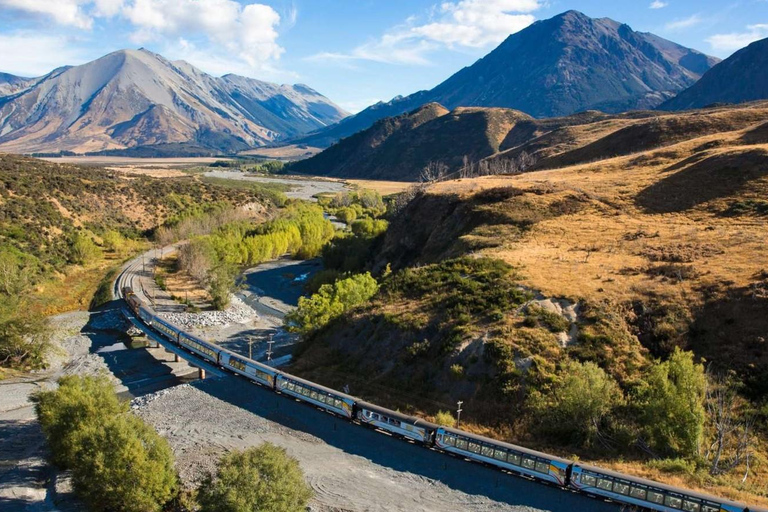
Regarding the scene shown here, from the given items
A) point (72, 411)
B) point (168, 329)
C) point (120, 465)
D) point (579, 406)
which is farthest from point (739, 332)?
point (168, 329)

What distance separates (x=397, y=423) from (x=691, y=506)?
14.1m

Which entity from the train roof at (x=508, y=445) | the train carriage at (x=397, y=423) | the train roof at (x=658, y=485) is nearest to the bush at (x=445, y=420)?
the train carriage at (x=397, y=423)

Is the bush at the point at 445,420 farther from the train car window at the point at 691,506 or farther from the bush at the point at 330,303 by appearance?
the bush at the point at 330,303

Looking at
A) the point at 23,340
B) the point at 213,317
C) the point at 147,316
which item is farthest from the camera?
the point at 213,317

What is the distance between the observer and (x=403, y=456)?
26922 millimetres

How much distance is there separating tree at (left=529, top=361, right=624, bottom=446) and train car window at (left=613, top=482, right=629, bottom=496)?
4348 millimetres

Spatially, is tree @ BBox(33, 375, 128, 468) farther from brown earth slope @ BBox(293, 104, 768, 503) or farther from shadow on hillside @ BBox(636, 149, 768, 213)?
shadow on hillside @ BBox(636, 149, 768, 213)

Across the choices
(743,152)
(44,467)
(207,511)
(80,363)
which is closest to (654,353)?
(207,511)

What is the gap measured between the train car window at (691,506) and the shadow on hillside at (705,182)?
→ 140 feet

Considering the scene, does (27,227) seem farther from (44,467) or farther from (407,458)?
(407,458)

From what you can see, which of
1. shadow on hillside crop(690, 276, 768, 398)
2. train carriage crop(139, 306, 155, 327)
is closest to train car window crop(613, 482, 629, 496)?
shadow on hillside crop(690, 276, 768, 398)

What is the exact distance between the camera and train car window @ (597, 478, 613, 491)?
22.4 meters

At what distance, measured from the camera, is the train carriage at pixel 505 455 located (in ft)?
77.5

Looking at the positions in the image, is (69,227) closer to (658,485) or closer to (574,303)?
(574,303)
